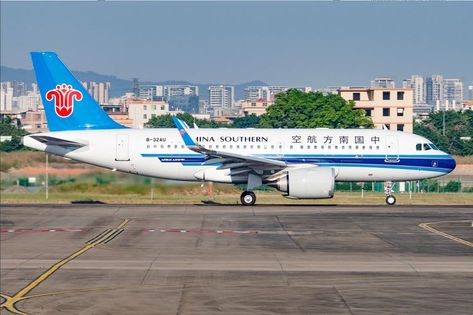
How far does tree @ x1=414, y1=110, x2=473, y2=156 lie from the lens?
150 meters

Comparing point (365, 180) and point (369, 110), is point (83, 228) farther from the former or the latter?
point (369, 110)

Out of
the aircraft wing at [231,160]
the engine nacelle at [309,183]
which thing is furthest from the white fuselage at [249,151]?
the engine nacelle at [309,183]

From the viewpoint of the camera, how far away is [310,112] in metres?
147

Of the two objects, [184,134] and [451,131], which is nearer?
[184,134]

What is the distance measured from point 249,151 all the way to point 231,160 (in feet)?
8.00

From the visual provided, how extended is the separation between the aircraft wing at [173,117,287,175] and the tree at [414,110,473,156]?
92.0 m

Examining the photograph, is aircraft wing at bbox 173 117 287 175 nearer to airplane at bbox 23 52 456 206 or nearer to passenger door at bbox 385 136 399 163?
airplane at bbox 23 52 456 206

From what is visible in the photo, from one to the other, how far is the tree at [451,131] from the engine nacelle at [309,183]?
9163 centimetres

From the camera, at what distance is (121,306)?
24172 mm

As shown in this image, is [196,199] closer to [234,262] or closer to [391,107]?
[234,262]

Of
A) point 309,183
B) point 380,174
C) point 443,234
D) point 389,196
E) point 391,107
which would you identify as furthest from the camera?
point 391,107

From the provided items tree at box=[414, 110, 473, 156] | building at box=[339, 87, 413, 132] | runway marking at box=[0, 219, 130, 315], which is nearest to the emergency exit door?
runway marking at box=[0, 219, 130, 315]

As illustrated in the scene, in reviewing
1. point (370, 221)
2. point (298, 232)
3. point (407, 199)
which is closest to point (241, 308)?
point (298, 232)

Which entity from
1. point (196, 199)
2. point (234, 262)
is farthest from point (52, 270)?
point (196, 199)
